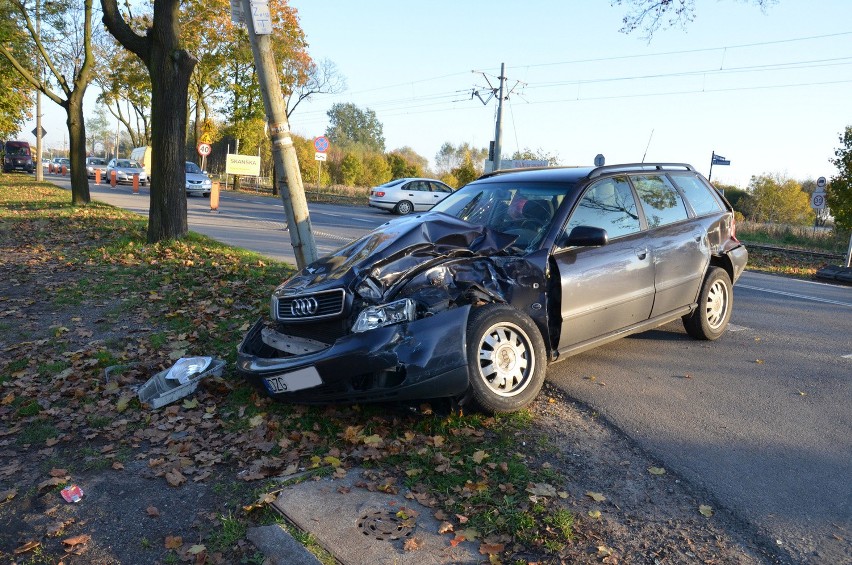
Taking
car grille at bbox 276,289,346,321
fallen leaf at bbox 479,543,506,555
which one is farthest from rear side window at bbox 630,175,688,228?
fallen leaf at bbox 479,543,506,555

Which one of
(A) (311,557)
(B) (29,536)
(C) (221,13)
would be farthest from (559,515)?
(C) (221,13)

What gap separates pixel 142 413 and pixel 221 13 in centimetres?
3228

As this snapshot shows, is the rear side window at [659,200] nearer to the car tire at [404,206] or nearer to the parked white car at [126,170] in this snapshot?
the car tire at [404,206]

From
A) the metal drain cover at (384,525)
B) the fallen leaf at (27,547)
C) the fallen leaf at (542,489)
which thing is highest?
the fallen leaf at (542,489)

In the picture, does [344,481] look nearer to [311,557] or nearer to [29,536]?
[311,557]

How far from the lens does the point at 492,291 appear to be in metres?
4.48

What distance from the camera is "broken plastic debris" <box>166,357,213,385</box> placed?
16.0 feet

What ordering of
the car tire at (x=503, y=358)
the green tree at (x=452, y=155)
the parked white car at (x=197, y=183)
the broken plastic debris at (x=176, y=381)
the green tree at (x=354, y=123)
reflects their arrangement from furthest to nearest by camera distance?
the green tree at (x=354, y=123) < the green tree at (x=452, y=155) < the parked white car at (x=197, y=183) < the broken plastic debris at (x=176, y=381) < the car tire at (x=503, y=358)

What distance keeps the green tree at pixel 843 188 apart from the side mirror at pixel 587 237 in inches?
794

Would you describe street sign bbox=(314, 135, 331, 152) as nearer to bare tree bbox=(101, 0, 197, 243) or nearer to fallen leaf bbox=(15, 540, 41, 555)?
bare tree bbox=(101, 0, 197, 243)

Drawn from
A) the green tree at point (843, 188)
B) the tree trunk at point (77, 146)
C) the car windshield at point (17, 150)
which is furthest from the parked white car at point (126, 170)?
the green tree at point (843, 188)

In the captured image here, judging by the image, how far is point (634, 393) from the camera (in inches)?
199

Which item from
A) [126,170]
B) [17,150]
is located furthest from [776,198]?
[17,150]

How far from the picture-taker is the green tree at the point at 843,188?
21031 millimetres
